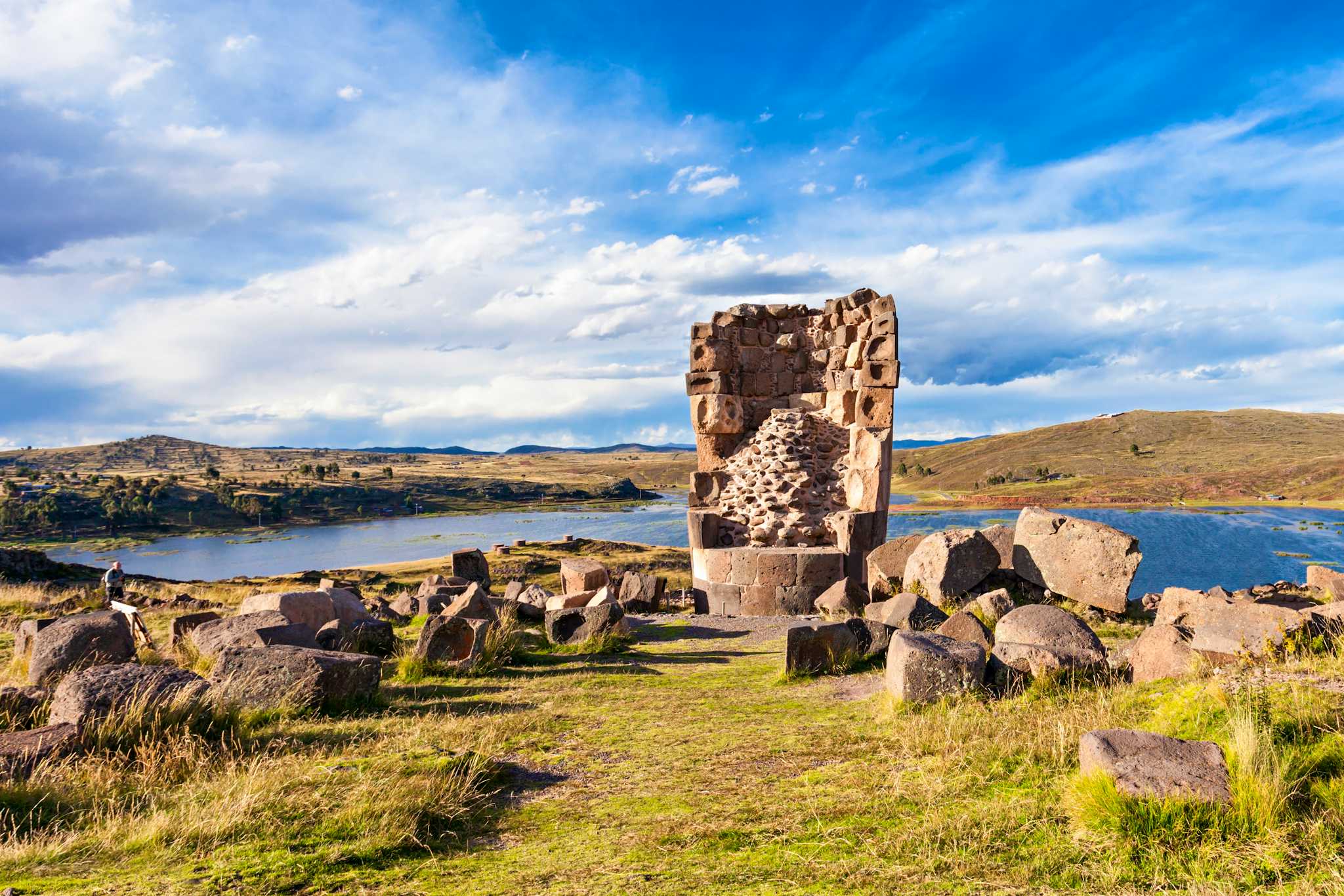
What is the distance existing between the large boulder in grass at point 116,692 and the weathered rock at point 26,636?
4.07 m

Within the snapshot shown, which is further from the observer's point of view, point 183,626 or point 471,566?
point 471,566

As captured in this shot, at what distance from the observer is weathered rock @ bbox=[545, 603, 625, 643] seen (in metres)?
10.1

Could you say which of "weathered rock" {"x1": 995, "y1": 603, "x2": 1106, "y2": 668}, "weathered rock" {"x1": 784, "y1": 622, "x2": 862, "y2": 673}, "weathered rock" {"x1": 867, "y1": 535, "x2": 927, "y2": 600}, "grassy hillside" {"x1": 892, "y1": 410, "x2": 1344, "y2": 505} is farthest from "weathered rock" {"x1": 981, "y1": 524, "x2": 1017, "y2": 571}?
"grassy hillside" {"x1": 892, "y1": 410, "x2": 1344, "y2": 505}

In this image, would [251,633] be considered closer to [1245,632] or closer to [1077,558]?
[1245,632]

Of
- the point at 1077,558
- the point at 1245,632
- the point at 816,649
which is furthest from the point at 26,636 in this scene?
the point at 1077,558

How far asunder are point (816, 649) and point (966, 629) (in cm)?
143

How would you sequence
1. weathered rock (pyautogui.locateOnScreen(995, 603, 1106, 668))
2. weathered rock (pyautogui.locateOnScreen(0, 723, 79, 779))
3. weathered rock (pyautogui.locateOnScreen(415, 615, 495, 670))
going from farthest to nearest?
weathered rock (pyautogui.locateOnScreen(415, 615, 495, 670))
weathered rock (pyautogui.locateOnScreen(995, 603, 1106, 668))
weathered rock (pyautogui.locateOnScreen(0, 723, 79, 779))

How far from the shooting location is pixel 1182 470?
81875 mm

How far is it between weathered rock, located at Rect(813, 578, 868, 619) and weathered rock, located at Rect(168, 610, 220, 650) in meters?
8.39

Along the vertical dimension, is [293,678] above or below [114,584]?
above

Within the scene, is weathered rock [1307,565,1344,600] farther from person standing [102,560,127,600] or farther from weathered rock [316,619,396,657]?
person standing [102,560,127,600]

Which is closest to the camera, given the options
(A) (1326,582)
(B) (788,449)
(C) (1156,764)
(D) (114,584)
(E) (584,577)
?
(C) (1156,764)

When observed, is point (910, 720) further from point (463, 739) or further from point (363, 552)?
point (363, 552)

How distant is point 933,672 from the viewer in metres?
5.93
